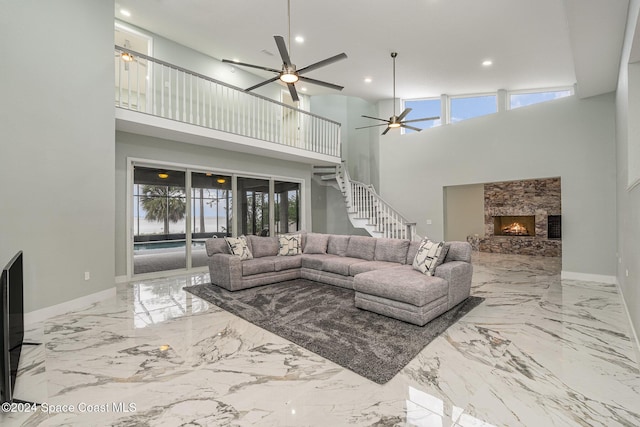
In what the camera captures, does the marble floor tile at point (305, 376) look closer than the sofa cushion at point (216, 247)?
Yes

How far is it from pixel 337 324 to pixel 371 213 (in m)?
4.66

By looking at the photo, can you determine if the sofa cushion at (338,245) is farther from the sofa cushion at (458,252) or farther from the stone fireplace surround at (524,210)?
the stone fireplace surround at (524,210)

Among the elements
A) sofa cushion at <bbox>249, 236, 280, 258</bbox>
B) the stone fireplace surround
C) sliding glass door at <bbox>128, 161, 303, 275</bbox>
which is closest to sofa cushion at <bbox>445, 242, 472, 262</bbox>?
sofa cushion at <bbox>249, 236, 280, 258</bbox>

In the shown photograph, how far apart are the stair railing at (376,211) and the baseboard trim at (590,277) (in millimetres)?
2835

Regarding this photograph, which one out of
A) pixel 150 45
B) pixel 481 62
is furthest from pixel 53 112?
pixel 481 62

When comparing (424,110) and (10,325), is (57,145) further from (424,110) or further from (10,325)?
(424,110)

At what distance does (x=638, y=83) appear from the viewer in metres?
3.14

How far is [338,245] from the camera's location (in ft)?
18.3

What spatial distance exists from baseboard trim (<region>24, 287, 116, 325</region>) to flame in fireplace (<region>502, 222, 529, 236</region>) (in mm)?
10834

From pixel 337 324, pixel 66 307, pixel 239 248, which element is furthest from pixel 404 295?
pixel 66 307

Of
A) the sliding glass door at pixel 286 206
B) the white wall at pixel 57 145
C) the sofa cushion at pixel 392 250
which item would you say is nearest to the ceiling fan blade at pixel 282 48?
the white wall at pixel 57 145

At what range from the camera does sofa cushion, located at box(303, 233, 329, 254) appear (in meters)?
5.72

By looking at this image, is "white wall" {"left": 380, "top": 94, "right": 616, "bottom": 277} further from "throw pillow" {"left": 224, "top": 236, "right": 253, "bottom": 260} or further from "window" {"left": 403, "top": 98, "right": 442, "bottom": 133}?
"throw pillow" {"left": 224, "top": 236, "right": 253, "bottom": 260}

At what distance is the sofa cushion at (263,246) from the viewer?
535cm
